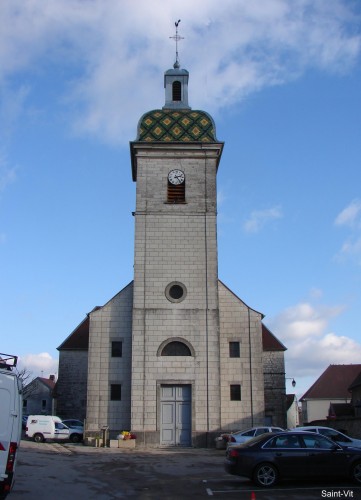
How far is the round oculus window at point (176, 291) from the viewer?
1151 inches

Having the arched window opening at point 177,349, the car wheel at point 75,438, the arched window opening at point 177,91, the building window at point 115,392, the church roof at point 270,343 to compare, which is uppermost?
the arched window opening at point 177,91

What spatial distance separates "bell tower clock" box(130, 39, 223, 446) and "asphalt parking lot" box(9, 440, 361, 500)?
6.59 meters

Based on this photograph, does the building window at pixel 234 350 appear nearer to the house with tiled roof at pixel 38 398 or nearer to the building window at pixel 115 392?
the building window at pixel 115 392

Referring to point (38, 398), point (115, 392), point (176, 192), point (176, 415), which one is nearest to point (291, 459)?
point (176, 415)

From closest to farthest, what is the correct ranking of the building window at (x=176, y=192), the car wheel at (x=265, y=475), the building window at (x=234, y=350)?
the car wheel at (x=265, y=475) < the building window at (x=234, y=350) < the building window at (x=176, y=192)

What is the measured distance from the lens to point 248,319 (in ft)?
98.6

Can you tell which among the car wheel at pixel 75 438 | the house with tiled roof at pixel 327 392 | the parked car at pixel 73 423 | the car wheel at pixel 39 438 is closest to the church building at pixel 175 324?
the car wheel at pixel 75 438

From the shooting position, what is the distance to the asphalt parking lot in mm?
12188

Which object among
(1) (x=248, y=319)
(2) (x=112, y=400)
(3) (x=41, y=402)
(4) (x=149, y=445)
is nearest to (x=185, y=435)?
(4) (x=149, y=445)

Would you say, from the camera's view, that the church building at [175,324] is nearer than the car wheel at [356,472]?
No

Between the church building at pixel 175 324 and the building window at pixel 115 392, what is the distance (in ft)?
0.16

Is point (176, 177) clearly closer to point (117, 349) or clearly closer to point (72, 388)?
point (117, 349)

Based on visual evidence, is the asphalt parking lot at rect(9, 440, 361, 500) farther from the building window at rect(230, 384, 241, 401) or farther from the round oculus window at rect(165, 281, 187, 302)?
the round oculus window at rect(165, 281, 187, 302)

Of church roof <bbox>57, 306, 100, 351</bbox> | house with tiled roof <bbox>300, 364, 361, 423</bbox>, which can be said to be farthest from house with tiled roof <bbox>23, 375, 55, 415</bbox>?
church roof <bbox>57, 306, 100, 351</bbox>
